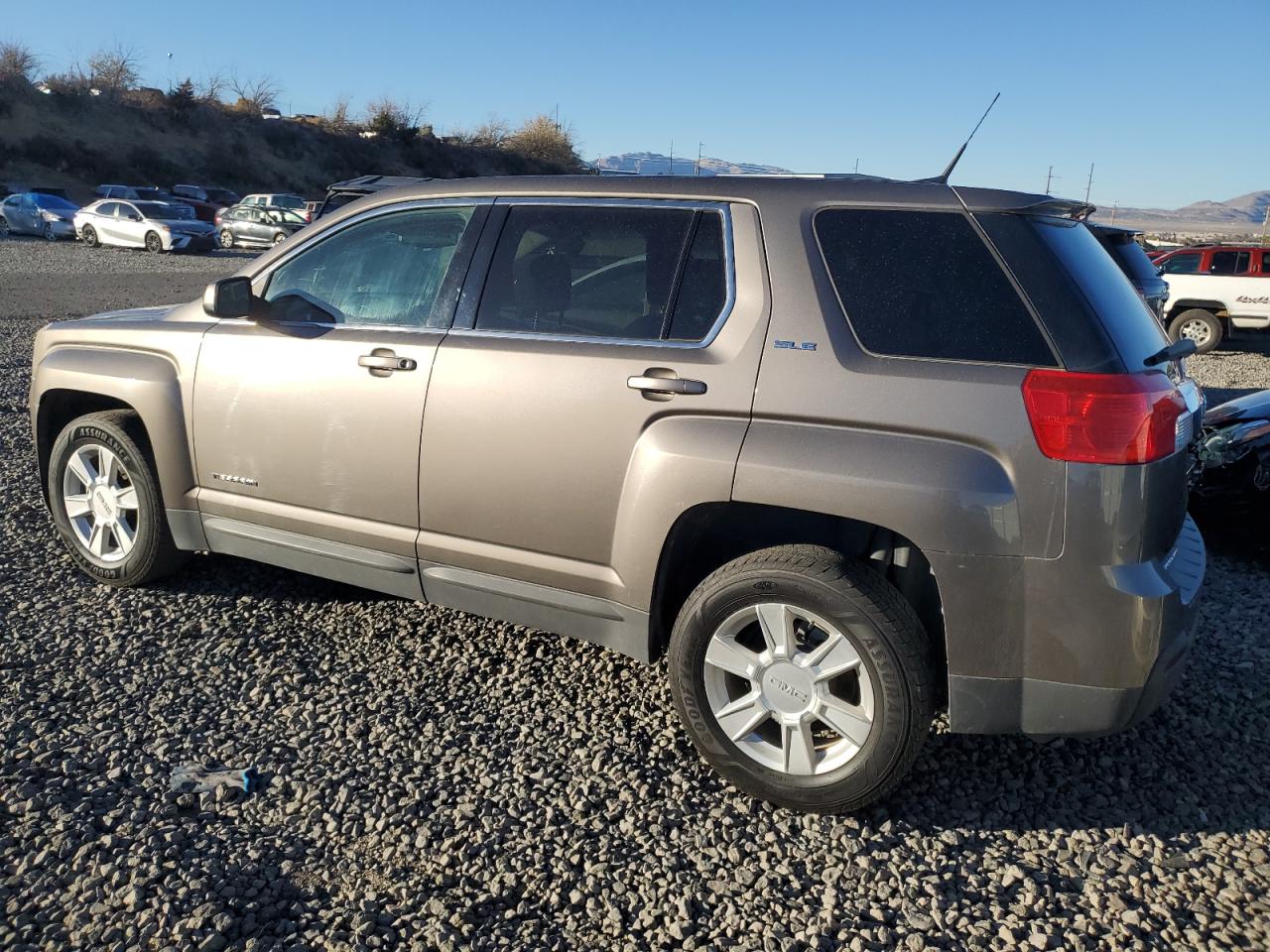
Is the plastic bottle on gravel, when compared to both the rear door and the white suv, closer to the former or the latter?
the rear door

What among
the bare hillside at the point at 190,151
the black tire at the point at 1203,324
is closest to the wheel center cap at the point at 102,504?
the black tire at the point at 1203,324

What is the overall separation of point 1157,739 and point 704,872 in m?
1.91

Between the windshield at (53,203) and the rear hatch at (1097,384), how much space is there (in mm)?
34339

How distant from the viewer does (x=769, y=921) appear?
2.62 metres

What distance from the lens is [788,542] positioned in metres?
3.26

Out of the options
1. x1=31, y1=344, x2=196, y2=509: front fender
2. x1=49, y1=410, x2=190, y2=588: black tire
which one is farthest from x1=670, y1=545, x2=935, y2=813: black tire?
x1=49, y1=410, x2=190, y2=588: black tire

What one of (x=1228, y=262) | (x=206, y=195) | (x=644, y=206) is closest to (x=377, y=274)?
(x=644, y=206)

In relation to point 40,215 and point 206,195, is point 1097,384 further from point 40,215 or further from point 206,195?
point 206,195

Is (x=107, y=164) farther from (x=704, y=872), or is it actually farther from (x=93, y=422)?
(x=704, y=872)

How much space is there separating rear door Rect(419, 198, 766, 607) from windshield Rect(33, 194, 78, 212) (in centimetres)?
3283

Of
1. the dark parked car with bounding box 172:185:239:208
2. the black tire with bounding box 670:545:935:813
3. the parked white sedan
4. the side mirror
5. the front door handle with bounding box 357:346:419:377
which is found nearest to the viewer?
the black tire with bounding box 670:545:935:813

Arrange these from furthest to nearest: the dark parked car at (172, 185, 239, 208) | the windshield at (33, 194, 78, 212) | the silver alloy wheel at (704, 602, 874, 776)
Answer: the dark parked car at (172, 185, 239, 208), the windshield at (33, 194, 78, 212), the silver alloy wheel at (704, 602, 874, 776)

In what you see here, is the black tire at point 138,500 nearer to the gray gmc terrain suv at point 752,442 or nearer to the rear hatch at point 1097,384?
the gray gmc terrain suv at point 752,442

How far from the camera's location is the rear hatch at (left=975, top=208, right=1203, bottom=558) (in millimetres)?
2637
